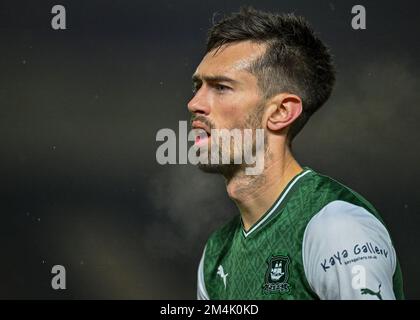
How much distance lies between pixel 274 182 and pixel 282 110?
11.0 inches

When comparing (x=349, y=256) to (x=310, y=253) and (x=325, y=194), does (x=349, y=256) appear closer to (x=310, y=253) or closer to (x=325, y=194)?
(x=310, y=253)

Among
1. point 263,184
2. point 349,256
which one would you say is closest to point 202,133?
point 263,184

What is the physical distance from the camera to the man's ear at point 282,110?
250cm

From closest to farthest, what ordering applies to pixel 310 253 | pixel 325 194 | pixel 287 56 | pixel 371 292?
pixel 371 292
pixel 310 253
pixel 325 194
pixel 287 56

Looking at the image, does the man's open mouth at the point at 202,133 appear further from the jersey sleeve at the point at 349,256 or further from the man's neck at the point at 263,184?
the jersey sleeve at the point at 349,256

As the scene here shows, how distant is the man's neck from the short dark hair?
0.42 ft

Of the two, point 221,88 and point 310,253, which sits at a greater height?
point 221,88

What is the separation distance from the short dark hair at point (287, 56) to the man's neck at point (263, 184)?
0.42ft

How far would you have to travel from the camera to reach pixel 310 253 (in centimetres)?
214

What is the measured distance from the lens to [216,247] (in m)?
2.85

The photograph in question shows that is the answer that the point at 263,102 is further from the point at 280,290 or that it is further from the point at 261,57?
the point at 280,290

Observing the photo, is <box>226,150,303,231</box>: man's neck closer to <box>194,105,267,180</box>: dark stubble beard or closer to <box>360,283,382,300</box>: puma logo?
<box>194,105,267,180</box>: dark stubble beard

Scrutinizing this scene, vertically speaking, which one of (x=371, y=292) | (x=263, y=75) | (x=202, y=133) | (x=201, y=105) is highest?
(x=263, y=75)

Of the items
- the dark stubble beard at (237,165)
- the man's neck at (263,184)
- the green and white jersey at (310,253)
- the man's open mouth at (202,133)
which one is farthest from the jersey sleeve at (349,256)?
the man's open mouth at (202,133)
